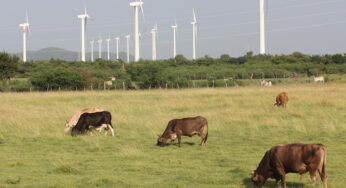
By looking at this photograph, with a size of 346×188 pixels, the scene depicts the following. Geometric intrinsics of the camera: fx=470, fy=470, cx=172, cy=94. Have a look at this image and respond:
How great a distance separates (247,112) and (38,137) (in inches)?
381

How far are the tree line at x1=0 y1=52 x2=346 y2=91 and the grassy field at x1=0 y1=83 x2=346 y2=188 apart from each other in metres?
17.3

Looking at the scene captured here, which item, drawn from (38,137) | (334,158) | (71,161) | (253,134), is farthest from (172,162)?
(38,137)

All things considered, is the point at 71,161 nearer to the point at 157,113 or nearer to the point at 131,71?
the point at 157,113

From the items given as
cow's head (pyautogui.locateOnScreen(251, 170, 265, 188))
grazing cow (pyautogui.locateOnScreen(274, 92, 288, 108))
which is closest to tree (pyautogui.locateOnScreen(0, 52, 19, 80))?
grazing cow (pyautogui.locateOnScreen(274, 92, 288, 108))

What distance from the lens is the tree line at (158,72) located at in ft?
153

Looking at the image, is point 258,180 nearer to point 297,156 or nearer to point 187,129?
point 297,156

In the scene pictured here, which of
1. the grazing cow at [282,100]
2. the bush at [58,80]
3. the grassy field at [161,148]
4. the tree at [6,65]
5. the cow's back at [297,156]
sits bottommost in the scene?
the grassy field at [161,148]

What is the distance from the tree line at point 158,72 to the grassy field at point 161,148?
1729 centimetres

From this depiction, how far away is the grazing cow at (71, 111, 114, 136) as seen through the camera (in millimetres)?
17297

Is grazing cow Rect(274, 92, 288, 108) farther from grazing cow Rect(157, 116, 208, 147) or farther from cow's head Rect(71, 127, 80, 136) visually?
cow's head Rect(71, 127, 80, 136)

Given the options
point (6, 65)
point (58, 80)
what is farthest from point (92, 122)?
point (6, 65)

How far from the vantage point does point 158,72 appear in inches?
1994

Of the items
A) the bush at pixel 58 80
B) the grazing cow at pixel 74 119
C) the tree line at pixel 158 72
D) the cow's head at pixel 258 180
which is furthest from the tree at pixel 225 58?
the cow's head at pixel 258 180

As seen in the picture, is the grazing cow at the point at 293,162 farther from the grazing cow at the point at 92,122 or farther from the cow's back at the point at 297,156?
the grazing cow at the point at 92,122
